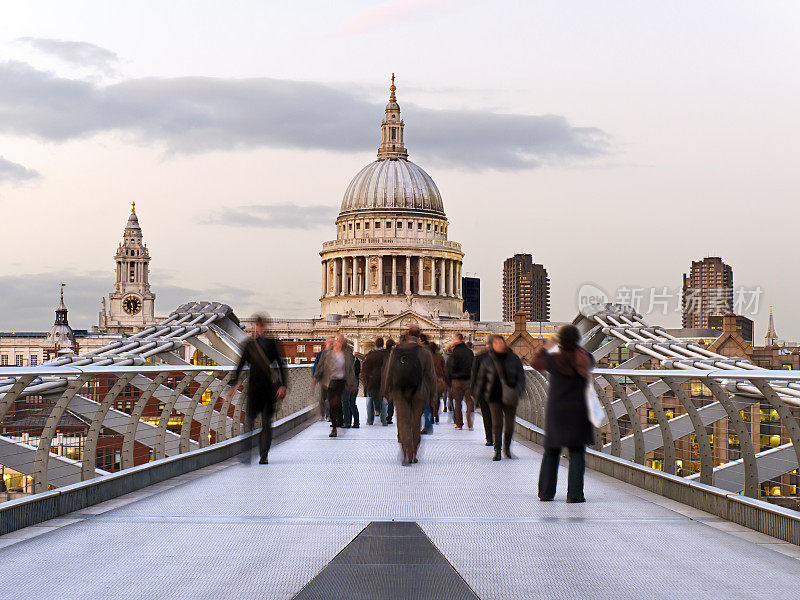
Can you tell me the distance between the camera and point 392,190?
6806 inches

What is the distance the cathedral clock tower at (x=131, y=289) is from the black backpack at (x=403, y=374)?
533ft

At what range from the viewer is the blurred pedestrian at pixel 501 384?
16.6 meters

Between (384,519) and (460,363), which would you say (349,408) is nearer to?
(460,363)

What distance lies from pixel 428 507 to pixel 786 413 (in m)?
3.64

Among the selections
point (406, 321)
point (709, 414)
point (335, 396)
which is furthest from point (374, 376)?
point (406, 321)

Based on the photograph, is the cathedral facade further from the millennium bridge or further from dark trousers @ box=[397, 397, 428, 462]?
the millennium bridge

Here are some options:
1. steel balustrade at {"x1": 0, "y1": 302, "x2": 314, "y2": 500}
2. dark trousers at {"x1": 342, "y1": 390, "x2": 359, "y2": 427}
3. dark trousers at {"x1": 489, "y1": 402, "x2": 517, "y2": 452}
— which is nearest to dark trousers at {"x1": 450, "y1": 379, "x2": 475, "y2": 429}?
dark trousers at {"x1": 342, "y1": 390, "x2": 359, "y2": 427}

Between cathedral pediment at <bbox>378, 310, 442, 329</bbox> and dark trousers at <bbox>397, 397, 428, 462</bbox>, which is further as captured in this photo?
cathedral pediment at <bbox>378, 310, 442, 329</bbox>

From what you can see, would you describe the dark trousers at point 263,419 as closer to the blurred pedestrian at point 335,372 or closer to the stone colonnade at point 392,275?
the blurred pedestrian at point 335,372

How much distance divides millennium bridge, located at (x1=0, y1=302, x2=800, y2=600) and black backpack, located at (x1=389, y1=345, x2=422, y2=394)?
3.50ft

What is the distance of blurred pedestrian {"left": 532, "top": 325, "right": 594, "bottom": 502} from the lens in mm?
11773

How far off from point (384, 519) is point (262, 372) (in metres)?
4.74

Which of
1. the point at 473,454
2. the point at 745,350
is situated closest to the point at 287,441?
the point at 473,454

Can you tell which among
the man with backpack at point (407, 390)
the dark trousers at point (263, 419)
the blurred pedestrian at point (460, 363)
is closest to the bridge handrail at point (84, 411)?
the dark trousers at point (263, 419)
